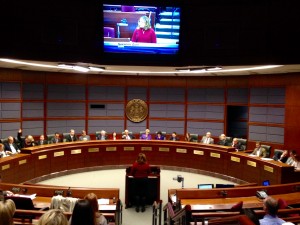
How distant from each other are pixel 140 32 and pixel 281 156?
5.08 meters

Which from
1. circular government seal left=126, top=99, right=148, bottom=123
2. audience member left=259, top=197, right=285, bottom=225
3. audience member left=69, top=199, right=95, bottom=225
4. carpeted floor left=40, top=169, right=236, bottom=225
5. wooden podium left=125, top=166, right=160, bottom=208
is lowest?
carpeted floor left=40, top=169, right=236, bottom=225

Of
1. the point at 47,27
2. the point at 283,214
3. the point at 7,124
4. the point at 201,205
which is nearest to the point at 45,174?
the point at 7,124

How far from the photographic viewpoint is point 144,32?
24.2 ft

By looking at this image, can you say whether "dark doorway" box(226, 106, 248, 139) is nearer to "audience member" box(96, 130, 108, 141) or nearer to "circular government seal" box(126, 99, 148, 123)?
"circular government seal" box(126, 99, 148, 123)

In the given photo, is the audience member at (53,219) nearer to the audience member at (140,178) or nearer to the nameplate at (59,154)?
the audience member at (140,178)

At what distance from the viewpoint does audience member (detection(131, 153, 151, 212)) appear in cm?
617

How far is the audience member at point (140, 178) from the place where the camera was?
6.17 meters

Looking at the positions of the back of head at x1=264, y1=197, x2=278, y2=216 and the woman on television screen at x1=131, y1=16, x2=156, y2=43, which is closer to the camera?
the back of head at x1=264, y1=197, x2=278, y2=216

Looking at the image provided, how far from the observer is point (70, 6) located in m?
7.23

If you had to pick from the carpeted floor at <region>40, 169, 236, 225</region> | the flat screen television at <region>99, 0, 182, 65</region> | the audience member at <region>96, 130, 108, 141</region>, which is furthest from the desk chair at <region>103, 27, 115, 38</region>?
the audience member at <region>96, 130, 108, 141</region>

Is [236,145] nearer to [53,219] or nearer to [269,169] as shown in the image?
[269,169]

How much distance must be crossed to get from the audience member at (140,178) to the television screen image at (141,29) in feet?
9.58

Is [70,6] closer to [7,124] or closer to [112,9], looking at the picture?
[112,9]

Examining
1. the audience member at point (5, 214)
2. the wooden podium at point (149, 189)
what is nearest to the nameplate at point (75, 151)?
the wooden podium at point (149, 189)
